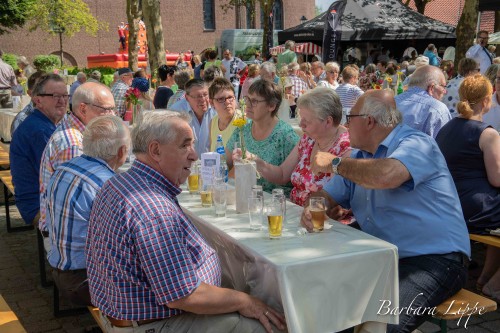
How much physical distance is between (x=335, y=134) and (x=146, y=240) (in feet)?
6.04

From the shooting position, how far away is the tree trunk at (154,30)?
14.5m

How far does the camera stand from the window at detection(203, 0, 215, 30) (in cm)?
4497

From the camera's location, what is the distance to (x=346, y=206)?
343cm

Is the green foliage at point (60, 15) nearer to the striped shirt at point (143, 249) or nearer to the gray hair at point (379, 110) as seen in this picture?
the gray hair at point (379, 110)

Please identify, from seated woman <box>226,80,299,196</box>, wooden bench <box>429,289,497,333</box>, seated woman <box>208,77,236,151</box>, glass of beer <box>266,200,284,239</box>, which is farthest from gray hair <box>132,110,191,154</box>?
seated woman <box>208,77,236,151</box>

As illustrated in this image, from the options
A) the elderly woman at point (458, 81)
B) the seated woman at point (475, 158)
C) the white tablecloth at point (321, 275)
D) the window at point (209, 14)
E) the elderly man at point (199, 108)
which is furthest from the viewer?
the window at point (209, 14)

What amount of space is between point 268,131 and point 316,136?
78 cm

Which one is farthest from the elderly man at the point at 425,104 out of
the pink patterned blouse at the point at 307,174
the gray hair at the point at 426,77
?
the pink patterned blouse at the point at 307,174

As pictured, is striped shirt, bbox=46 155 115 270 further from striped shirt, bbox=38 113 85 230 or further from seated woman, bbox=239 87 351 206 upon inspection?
seated woman, bbox=239 87 351 206

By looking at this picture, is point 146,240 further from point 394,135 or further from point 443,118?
point 443,118

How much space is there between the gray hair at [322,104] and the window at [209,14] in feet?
140

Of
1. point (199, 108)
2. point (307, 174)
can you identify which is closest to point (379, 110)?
point (307, 174)

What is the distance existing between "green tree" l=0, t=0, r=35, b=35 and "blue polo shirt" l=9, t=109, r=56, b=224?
31273mm

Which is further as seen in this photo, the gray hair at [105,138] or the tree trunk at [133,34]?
the tree trunk at [133,34]
